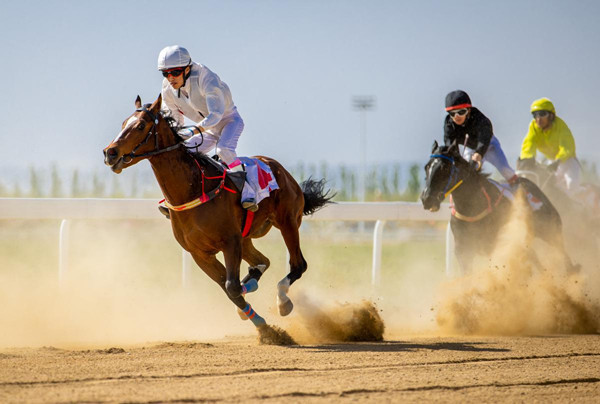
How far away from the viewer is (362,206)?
11055 millimetres

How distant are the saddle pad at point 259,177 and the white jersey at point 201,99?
0.54 m

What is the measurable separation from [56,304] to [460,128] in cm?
534

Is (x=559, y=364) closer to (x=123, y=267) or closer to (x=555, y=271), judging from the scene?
(x=555, y=271)

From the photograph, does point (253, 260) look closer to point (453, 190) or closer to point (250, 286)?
point (250, 286)

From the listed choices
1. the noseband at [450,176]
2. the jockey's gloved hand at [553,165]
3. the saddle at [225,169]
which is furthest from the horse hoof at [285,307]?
the jockey's gloved hand at [553,165]

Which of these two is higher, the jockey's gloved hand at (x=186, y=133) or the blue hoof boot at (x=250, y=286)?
the jockey's gloved hand at (x=186, y=133)

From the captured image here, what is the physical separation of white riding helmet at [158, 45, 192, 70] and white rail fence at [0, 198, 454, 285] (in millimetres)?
2903

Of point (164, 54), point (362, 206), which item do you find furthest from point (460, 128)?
point (164, 54)

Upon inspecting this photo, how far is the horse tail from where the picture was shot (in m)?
9.02

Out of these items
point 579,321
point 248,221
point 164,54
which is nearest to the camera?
point 164,54

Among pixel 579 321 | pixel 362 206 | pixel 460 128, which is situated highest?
pixel 460 128

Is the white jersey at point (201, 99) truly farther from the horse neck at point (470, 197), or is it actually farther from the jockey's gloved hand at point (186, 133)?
the horse neck at point (470, 197)

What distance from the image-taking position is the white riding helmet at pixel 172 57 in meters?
A: 7.21

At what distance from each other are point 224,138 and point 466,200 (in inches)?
123
